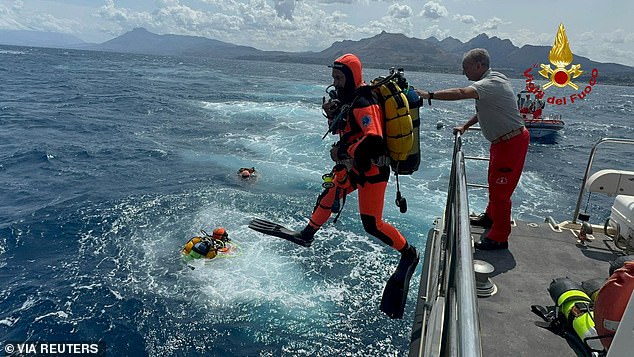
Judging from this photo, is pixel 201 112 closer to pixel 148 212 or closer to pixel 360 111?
pixel 148 212

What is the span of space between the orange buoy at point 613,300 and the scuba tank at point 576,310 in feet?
1.97

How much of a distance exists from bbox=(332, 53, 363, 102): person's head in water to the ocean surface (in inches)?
281

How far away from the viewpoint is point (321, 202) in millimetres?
5125

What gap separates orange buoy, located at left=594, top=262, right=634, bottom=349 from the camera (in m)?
2.49

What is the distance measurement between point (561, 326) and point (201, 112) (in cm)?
3940

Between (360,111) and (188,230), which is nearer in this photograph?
(360,111)

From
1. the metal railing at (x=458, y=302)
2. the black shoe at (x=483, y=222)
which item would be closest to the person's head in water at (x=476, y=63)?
the metal railing at (x=458, y=302)

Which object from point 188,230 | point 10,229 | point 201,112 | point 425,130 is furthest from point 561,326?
point 201,112

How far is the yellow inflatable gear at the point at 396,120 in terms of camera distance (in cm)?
421

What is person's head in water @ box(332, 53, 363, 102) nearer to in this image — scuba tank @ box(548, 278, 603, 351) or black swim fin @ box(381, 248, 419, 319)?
black swim fin @ box(381, 248, 419, 319)

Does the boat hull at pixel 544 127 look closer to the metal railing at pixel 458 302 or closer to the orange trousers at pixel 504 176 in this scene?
the orange trousers at pixel 504 176

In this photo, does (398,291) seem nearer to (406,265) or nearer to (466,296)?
(406,265)

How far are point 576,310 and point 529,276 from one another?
3.99ft

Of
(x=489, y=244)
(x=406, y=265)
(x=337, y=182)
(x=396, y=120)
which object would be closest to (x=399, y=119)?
(x=396, y=120)
